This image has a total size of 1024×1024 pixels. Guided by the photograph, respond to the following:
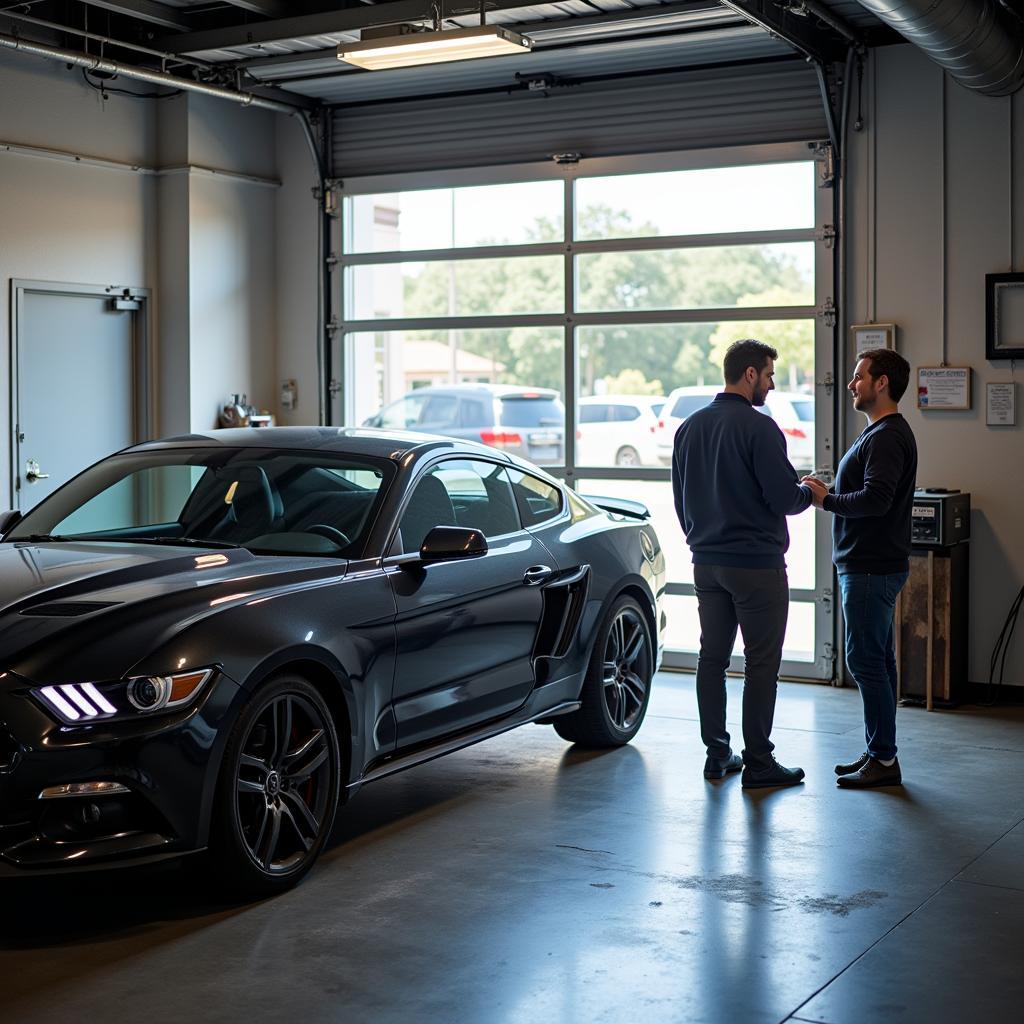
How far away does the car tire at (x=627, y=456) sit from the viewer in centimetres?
929

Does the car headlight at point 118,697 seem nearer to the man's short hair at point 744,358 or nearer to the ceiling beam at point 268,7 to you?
the man's short hair at point 744,358

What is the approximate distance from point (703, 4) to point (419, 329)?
317 cm

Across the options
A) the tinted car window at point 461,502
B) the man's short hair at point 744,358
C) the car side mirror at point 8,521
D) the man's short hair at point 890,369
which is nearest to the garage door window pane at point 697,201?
the man's short hair at point 890,369

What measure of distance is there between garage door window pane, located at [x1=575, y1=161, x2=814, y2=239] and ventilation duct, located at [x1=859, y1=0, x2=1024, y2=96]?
4.43 ft

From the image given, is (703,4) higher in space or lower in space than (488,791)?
higher

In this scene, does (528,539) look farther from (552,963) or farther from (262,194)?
(262,194)

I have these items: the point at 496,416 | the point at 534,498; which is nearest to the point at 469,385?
the point at 496,416

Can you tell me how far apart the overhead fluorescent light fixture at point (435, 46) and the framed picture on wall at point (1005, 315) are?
2898mm

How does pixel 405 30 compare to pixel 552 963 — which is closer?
pixel 552 963

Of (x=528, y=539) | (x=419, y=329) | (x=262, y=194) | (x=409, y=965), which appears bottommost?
(x=409, y=965)

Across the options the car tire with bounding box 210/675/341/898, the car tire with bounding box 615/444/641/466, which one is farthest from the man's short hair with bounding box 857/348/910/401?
the car tire with bounding box 615/444/641/466

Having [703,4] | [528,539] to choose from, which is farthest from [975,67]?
[528,539]

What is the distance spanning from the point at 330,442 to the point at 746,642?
1875mm

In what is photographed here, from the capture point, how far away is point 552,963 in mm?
4004
